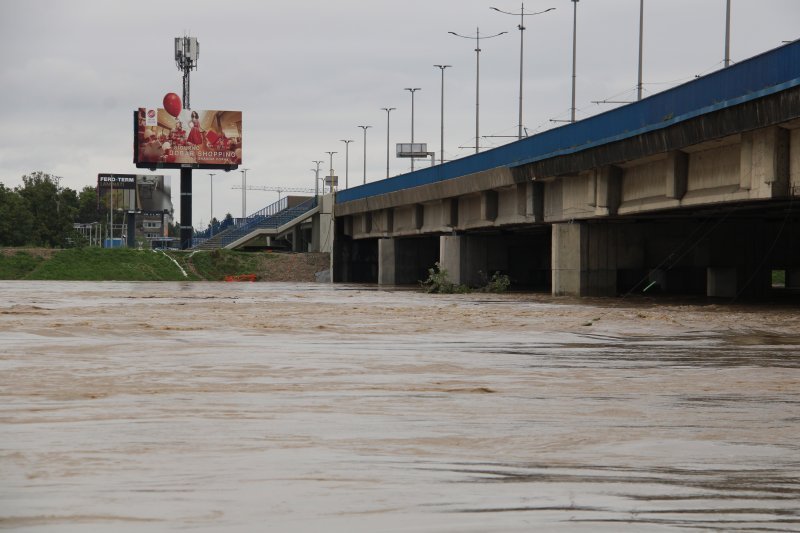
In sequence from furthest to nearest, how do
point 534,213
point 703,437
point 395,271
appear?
1. point 395,271
2. point 534,213
3. point 703,437

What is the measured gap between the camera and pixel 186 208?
110625 mm

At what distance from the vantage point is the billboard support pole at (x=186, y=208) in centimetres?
11031

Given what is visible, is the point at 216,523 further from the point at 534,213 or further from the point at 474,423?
the point at 534,213

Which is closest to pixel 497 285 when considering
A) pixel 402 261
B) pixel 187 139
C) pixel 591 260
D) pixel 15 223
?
pixel 591 260

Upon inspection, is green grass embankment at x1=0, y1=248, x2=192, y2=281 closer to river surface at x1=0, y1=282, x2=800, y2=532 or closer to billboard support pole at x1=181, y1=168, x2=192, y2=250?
billboard support pole at x1=181, y1=168, x2=192, y2=250

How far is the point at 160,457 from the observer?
24.1 feet

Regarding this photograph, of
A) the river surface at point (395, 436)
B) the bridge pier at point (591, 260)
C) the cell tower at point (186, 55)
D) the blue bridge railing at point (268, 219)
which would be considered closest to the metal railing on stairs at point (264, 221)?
the blue bridge railing at point (268, 219)

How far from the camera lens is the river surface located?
5.98 meters

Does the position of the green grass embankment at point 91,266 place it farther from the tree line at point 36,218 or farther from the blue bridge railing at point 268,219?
the tree line at point 36,218

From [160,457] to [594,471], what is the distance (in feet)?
9.09

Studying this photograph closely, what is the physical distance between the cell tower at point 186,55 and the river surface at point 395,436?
110 m

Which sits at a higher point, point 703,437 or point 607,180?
point 607,180

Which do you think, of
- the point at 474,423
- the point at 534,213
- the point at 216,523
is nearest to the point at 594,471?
the point at 474,423

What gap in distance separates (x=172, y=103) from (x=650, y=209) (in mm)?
83514
